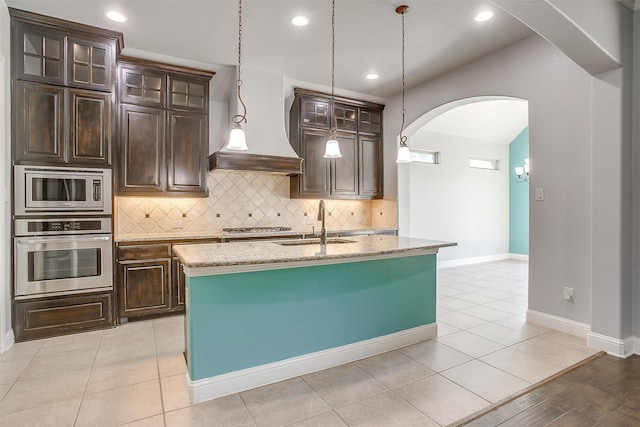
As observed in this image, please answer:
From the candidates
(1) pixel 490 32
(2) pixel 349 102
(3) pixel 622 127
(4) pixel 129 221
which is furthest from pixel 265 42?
(3) pixel 622 127

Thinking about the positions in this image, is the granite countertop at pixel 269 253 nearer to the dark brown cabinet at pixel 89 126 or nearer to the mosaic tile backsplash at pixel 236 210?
the dark brown cabinet at pixel 89 126

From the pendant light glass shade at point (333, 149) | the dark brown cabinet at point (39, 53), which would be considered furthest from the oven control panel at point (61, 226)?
the pendant light glass shade at point (333, 149)

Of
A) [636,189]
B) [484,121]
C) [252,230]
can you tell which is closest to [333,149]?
[252,230]

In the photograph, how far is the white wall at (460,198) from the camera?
647 cm

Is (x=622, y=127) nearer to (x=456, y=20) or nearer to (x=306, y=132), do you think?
(x=456, y=20)

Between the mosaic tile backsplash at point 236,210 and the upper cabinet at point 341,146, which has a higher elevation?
the upper cabinet at point 341,146

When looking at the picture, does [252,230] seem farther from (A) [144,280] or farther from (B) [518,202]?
(B) [518,202]

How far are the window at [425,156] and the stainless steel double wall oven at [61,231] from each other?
16.8 feet

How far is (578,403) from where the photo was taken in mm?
2039

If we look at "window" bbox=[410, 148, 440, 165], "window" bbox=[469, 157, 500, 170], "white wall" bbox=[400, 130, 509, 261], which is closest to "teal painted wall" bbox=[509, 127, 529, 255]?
"white wall" bbox=[400, 130, 509, 261]

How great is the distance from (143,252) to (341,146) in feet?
10.3

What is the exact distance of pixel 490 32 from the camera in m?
3.35

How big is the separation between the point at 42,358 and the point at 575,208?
189 inches

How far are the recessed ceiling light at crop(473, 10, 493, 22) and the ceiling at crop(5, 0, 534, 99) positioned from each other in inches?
2.3
